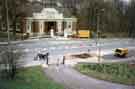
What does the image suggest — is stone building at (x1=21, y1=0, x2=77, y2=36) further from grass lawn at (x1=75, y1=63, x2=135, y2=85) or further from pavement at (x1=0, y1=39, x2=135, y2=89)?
grass lawn at (x1=75, y1=63, x2=135, y2=85)

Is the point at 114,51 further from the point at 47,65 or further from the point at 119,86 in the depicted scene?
the point at 47,65

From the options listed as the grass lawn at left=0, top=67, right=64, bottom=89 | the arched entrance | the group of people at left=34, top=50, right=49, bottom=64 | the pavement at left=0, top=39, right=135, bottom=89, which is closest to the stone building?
the arched entrance

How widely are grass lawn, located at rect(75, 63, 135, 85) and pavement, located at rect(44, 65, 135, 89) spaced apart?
2.0 inches

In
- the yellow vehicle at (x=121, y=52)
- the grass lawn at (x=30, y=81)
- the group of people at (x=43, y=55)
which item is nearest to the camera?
the grass lawn at (x=30, y=81)

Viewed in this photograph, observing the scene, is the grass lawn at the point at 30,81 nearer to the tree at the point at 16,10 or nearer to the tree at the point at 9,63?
the tree at the point at 9,63

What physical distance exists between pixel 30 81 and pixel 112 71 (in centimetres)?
97

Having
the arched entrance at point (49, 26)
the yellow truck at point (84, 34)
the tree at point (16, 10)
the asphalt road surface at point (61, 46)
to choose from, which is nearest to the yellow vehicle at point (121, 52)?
the asphalt road surface at point (61, 46)

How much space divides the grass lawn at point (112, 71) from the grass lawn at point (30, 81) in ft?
1.24

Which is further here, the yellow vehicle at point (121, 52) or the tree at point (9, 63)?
the yellow vehicle at point (121, 52)

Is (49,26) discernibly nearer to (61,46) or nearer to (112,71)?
(61,46)

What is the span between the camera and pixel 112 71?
3.00 metres

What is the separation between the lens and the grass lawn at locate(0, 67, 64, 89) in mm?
2879

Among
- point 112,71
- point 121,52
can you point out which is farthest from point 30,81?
point 121,52

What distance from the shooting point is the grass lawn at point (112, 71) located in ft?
9.59
